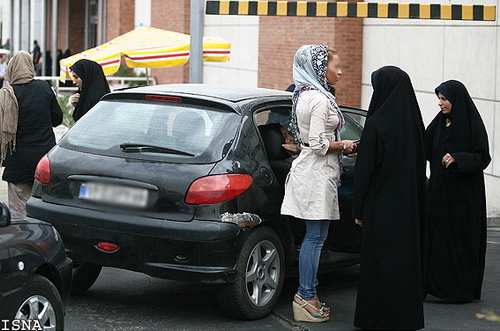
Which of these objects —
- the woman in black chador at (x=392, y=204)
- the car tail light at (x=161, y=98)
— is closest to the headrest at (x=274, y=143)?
the car tail light at (x=161, y=98)

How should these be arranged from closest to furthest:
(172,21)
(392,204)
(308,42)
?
(392,204) → (308,42) → (172,21)

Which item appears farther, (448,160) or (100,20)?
(100,20)

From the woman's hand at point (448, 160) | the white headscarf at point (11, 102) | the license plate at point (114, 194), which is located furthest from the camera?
the white headscarf at point (11, 102)

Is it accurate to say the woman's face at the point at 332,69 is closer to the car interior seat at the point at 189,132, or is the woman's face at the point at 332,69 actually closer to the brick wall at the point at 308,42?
the car interior seat at the point at 189,132

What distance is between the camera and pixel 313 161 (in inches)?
251

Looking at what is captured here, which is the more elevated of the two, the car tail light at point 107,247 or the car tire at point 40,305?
the car tail light at point 107,247

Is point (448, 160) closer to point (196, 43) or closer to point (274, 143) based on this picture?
point (274, 143)

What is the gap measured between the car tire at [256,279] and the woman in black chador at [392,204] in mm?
771

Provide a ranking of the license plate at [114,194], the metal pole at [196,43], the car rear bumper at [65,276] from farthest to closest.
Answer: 1. the metal pole at [196,43]
2. the license plate at [114,194]
3. the car rear bumper at [65,276]

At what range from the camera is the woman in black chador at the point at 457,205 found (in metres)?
7.18

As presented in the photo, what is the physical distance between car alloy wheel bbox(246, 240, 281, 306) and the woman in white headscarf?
0.65ft

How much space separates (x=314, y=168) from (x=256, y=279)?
0.85 metres

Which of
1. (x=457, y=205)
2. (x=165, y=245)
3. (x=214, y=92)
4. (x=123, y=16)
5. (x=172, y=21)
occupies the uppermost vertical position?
(x=123, y=16)

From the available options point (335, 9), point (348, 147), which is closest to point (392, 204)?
point (348, 147)
